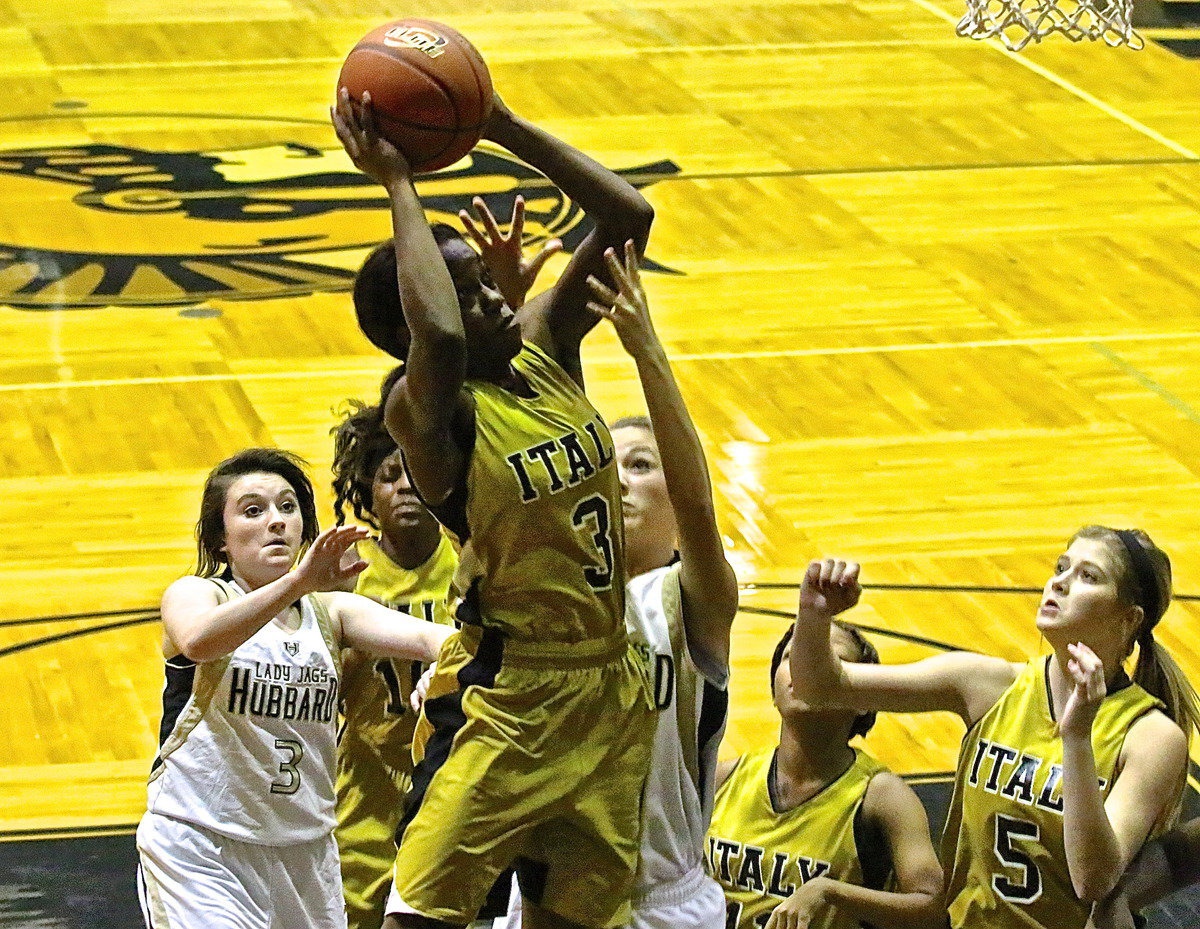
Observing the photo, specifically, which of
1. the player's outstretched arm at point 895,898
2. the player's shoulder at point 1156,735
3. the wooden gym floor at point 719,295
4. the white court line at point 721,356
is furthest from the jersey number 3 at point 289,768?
the white court line at point 721,356

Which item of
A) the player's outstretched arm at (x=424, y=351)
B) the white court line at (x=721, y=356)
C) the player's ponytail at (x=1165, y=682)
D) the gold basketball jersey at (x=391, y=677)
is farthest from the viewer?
the white court line at (x=721, y=356)

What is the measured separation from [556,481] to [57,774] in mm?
2588

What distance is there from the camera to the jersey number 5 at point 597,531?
325cm

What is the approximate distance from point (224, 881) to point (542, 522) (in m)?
0.97

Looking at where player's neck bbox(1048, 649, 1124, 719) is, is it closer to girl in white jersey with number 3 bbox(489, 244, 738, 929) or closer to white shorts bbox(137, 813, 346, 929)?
girl in white jersey with number 3 bbox(489, 244, 738, 929)

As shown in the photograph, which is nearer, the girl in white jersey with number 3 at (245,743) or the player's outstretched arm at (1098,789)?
the player's outstretched arm at (1098,789)

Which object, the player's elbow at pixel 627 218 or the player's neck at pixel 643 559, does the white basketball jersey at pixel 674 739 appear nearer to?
the player's neck at pixel 643 559

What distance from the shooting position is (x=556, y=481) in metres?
3.23

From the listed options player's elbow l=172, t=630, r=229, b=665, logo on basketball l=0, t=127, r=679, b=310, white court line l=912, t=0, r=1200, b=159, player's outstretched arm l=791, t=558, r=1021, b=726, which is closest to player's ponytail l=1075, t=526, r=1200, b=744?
player's outstretched arm l=791, t=558, r=1021, b=726

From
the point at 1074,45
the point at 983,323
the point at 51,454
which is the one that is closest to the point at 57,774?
the point at 51,454

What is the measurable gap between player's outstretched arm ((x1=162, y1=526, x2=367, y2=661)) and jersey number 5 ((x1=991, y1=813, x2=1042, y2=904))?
1208mm

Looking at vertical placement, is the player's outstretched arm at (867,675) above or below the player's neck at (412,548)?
above

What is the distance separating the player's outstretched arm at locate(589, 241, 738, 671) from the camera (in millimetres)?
3277

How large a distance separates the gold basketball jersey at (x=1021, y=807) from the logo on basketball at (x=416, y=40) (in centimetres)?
151
